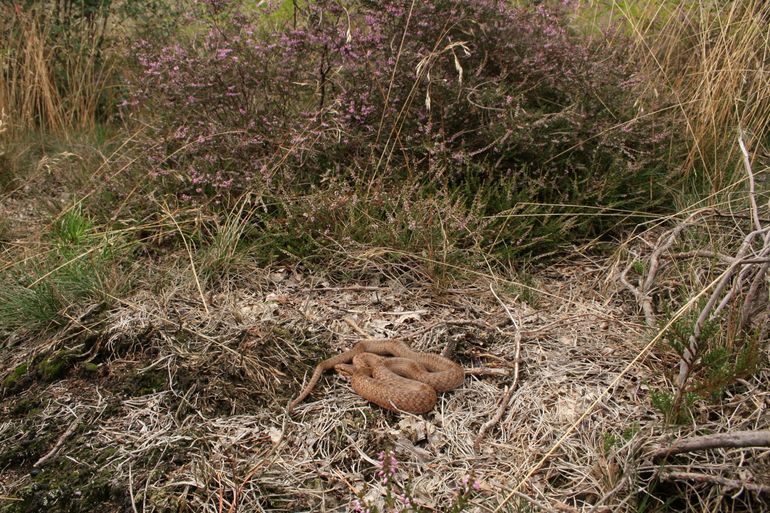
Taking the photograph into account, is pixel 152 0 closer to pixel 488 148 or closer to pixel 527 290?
pixel 488 148

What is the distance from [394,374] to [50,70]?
17.1 feet

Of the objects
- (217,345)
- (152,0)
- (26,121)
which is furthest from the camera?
(152,0)

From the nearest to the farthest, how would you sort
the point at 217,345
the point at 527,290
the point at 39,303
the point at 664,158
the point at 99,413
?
the point at 99,413
the point at 217,345
the point at 39,303
the point at 527,290
the point at 664,158

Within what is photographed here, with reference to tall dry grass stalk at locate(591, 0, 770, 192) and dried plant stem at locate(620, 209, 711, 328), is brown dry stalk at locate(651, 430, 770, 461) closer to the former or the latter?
dried plant stem at locate(620, 209, 711, 328)

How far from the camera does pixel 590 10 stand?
6.63 m

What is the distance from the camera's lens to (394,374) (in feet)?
10.0

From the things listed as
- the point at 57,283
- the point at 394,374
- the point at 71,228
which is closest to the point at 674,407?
the point at 394,374

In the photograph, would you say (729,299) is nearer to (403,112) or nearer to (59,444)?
(403,112)

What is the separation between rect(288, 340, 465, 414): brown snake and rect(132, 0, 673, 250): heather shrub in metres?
1.22

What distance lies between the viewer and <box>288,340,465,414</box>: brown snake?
293 cm

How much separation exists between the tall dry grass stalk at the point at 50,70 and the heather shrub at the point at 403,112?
7.14 feet

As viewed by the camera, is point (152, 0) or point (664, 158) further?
point (152, 0)

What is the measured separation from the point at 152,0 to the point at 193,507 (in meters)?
6.23

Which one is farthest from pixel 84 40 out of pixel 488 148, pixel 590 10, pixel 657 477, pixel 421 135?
pixel 657 477
